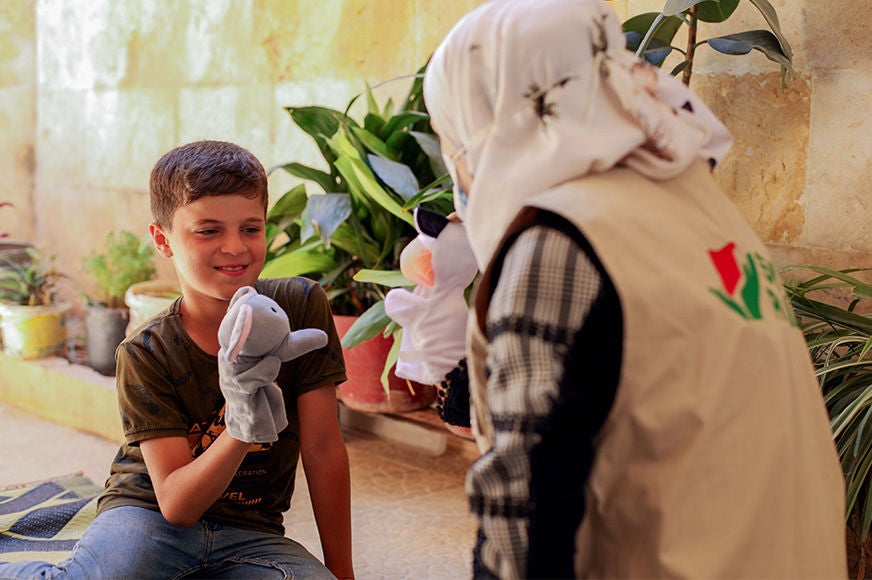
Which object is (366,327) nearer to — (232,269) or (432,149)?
(432,149)

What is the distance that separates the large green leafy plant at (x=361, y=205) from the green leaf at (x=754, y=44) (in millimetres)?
756

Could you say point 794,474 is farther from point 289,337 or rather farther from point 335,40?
point 335,40

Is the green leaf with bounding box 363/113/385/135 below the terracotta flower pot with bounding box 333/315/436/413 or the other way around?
the other way around

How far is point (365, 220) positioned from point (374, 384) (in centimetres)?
49

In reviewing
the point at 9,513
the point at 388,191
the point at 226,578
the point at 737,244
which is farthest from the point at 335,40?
the point at 737,244

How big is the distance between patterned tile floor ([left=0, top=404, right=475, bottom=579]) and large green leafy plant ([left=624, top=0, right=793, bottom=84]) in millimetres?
1254

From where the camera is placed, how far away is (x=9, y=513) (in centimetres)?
232

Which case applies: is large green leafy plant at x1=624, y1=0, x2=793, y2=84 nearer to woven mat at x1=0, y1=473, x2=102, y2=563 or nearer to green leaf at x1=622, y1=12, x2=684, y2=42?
green leaf at x1=622, y1=12, x2=684, y2=42

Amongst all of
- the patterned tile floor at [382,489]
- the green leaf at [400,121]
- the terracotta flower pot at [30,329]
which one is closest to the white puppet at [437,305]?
the patterned tile floor at [382,489]

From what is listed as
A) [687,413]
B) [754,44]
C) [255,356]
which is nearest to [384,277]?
[754,44]

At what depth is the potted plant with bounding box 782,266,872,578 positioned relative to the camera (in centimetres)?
171

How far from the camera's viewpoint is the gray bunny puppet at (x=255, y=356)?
51.1 inches

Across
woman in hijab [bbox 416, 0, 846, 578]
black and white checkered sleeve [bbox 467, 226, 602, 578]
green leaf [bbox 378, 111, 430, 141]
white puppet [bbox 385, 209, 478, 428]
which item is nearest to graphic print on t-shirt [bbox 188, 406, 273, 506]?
white puppet [bbox 385, 209, 478, 428]

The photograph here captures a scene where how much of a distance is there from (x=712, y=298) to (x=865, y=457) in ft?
3.10
